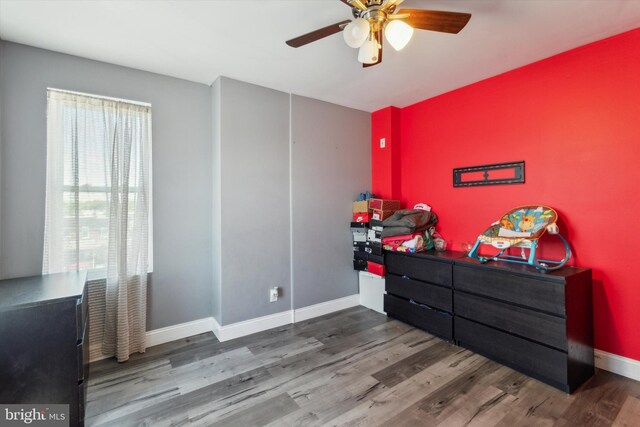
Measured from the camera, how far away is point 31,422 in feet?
4.88

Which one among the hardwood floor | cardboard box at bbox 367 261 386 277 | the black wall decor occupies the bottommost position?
the hardwood floor

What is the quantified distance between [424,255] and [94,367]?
2929 millimetres

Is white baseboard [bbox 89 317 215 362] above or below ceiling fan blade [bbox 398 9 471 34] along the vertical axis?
below

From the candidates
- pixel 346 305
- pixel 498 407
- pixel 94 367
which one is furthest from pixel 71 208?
pixel 498 407

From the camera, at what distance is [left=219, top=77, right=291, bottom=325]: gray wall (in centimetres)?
270

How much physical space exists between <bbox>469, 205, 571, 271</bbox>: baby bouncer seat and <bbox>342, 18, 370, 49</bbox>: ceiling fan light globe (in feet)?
6.12

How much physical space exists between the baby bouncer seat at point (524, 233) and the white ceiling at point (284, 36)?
1.28 m

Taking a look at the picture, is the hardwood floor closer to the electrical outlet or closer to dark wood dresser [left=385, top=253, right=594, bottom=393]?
dark wood dresser [left=385, top=253, right=594, bottom=393]

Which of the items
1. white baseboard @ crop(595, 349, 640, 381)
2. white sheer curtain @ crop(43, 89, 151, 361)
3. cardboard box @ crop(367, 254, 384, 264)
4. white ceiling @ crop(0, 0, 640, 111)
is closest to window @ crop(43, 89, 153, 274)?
white sheer curtain @ crop(43, 89, 151, 361)

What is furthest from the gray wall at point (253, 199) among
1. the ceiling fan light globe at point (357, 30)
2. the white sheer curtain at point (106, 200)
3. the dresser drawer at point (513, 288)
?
the dresser drawer at point (513, 288)

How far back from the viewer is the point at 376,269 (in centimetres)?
326

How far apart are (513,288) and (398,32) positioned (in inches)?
76.4

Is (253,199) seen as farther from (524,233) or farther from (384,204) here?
(524,233)

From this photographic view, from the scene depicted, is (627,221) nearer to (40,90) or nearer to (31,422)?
(31,422)
